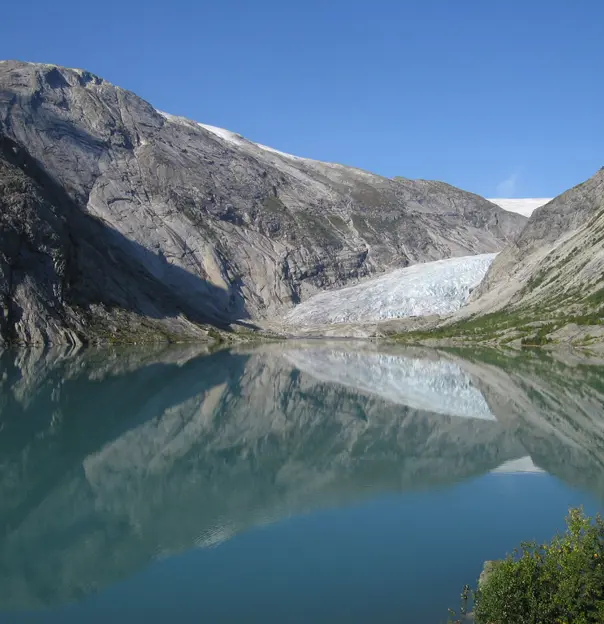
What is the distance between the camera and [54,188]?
335 ft

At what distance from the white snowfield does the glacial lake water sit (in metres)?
0.40

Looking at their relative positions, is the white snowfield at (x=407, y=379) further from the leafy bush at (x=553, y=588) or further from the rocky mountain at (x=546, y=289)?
the rocky mountain at (x=546, y=289)

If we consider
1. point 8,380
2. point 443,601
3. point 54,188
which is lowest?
point 443,601

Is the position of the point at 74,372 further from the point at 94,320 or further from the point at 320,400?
the point at 94,320

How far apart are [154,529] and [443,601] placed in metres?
7.15

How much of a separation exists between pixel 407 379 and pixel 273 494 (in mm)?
32062

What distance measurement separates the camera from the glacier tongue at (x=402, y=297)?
433ft

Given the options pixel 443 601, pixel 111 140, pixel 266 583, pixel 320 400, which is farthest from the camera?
pixel 111 140

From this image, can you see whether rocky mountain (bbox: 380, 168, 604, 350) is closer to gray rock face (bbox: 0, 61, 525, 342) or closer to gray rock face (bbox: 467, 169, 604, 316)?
gray rock face (bbox: 467, 169, 604, 316)

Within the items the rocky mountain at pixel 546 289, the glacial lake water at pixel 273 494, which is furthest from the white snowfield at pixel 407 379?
the rocky mountain at pixel 546 289

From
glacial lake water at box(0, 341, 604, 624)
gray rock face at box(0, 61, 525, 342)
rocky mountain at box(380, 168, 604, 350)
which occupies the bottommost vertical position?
glacial lake water at box(0, 341, 604, 624)

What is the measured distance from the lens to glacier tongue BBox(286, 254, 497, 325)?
13188cm

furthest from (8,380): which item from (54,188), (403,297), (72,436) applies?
(403,297)

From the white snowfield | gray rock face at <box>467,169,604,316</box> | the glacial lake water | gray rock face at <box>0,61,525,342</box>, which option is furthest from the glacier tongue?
the glacial lake water
